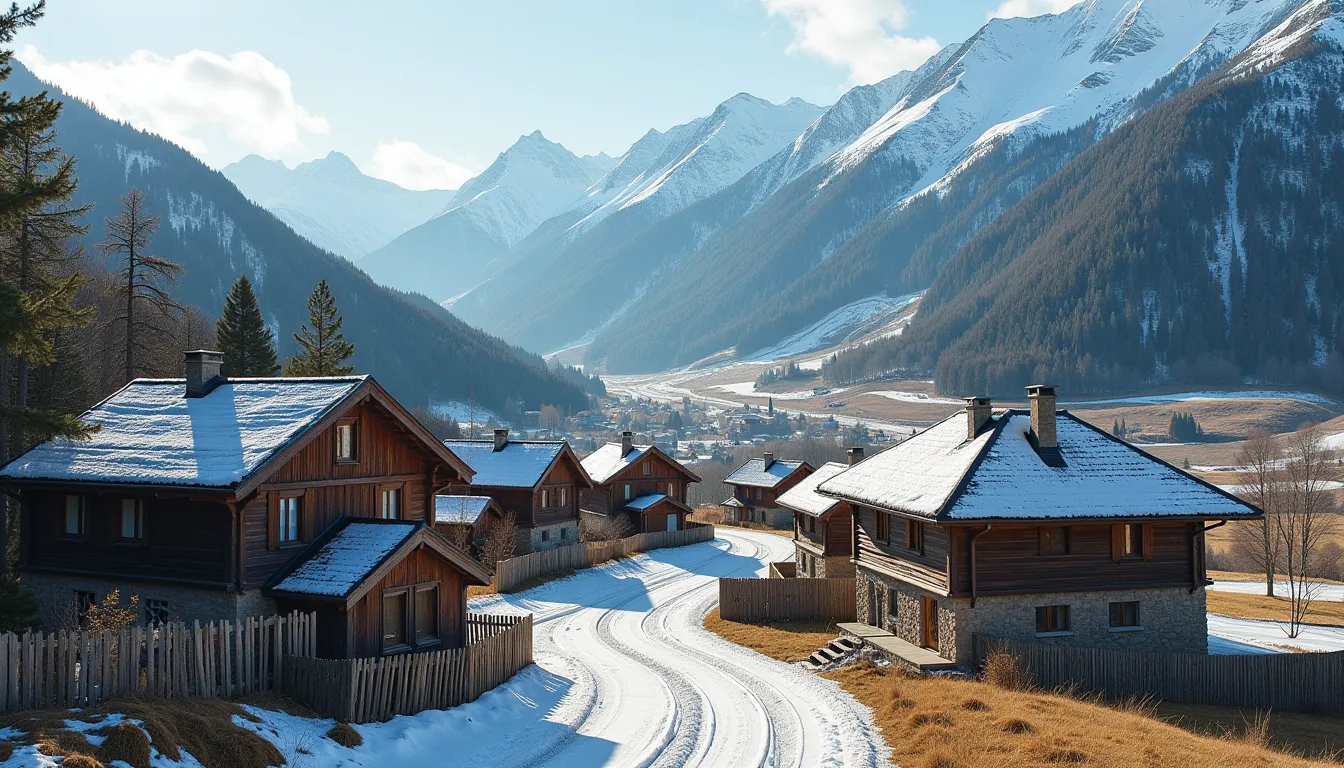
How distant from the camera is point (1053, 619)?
3312 cm

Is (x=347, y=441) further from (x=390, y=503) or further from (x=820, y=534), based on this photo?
(x=820, y=534)

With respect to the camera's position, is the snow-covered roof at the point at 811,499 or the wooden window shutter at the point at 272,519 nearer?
the wooden window shutter at the point at 272,519

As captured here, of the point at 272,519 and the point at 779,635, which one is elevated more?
the point at 272,519

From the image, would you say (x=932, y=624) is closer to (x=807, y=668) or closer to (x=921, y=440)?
(x=807, y=668)

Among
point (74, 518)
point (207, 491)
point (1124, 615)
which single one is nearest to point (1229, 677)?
point (1124, 615)

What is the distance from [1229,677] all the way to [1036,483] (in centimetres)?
824

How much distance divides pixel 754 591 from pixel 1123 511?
16562 millimetres

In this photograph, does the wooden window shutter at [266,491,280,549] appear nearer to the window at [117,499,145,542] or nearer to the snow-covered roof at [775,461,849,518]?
the window at [117,499,145,542]

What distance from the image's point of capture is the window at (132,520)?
27.0 meters

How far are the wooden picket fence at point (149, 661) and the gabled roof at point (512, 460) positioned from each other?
1537 inches

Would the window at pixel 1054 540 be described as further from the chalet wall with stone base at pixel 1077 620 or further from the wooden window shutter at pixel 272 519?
the wooden window shutter at pixel 272 519

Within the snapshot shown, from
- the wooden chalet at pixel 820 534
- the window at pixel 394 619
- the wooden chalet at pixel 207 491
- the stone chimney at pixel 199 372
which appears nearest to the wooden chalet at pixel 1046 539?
the wooden chalet at pixel 820 534

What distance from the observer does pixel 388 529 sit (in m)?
26.9

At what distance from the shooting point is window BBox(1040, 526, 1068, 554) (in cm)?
3272
